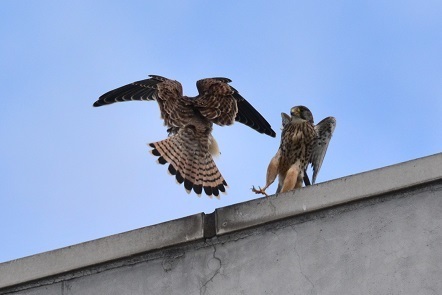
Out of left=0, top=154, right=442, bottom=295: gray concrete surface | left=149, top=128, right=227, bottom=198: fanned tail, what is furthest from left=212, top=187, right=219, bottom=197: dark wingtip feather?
left=0, top=154, right=442, bottom=295: gray concrete surface

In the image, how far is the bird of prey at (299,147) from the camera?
22.7 feet

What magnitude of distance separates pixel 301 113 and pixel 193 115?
1.31m

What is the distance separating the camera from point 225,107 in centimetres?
804

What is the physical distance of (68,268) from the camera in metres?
5.04

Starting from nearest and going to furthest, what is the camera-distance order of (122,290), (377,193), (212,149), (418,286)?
(418,286), (377,193), (122,290), (212,149)

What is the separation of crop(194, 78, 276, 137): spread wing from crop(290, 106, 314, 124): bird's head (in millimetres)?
912

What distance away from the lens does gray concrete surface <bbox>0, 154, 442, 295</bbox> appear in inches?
176

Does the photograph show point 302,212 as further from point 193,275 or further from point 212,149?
point 212,149

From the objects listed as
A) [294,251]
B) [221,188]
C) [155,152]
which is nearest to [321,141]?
[221,188]

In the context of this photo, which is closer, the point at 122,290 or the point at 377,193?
the point at 377,193

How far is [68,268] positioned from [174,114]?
10.2 ft

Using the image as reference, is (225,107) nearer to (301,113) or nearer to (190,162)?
(190,162)

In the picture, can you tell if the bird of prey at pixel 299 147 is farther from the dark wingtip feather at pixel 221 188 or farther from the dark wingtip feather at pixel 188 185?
the dark wingtip feather at pixel 188 185

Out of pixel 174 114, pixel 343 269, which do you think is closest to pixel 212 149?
pixel 174 114
